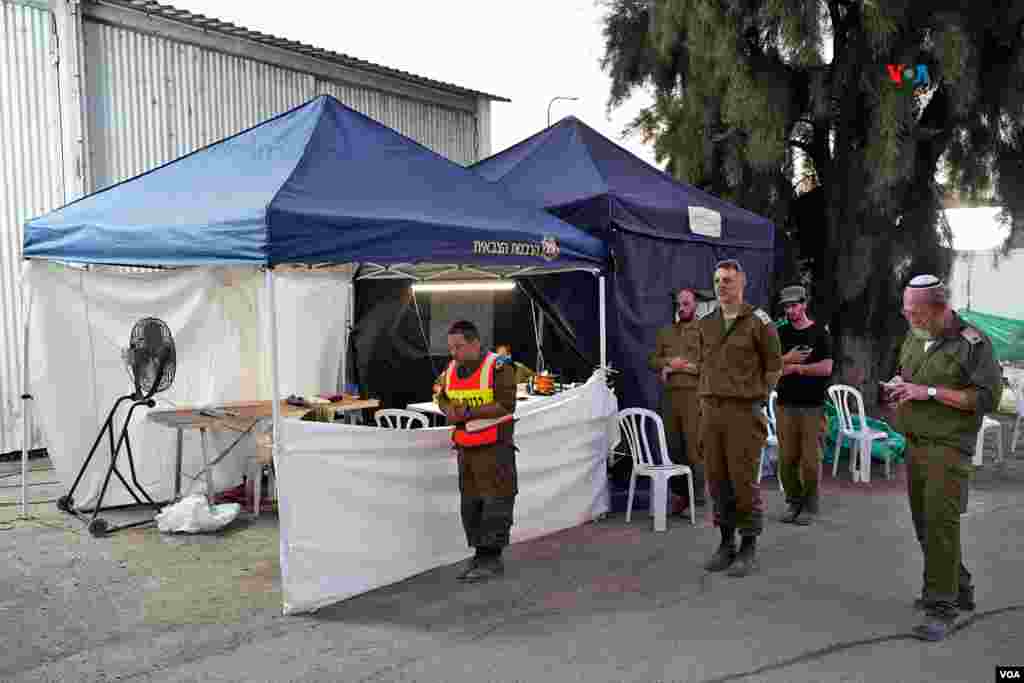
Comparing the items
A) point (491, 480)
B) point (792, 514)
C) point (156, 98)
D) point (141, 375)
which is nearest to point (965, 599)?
point (792, 514)

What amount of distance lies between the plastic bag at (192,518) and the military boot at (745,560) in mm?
3654

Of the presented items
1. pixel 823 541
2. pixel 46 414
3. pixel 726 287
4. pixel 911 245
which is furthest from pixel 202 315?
pixel 911 245

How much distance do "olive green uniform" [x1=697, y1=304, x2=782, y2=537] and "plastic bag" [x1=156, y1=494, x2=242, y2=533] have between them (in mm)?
3581

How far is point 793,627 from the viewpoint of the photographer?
14.6 ft

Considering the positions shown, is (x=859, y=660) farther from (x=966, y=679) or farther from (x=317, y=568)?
(x=317, y=568)

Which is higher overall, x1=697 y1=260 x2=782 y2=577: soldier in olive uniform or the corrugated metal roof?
the corrugated metal roof

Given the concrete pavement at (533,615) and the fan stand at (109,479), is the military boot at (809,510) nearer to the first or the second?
the concrete pavement at (533,615)

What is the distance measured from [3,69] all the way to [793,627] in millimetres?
9093

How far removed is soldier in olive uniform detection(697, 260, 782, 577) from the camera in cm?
517

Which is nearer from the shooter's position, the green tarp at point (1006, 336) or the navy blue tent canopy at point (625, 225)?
the navy blue tent canopy at point (625, 225)

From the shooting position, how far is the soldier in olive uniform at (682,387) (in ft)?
22.4

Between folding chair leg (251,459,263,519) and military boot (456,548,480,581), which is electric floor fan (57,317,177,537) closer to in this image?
folding chair leg (251,459,263,519)

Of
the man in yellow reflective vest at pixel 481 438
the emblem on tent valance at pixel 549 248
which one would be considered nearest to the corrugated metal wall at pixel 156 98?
the emblem on tent valance at pixel 549 248

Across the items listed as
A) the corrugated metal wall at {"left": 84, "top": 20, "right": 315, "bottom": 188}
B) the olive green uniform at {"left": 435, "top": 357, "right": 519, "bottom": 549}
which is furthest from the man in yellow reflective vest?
the corrugated metal wall at {"left": 84, "top": 20, "right": 315, "bottom": 188}
